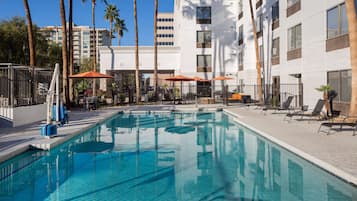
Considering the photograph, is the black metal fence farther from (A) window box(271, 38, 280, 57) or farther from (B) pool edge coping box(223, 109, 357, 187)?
(A) window box(271, 38, 280, 57)

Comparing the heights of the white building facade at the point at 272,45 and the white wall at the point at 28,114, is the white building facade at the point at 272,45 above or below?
above

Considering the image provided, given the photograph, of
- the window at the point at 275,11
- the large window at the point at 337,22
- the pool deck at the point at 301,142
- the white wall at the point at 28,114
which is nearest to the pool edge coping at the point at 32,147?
the pool deck at the point at 301,142

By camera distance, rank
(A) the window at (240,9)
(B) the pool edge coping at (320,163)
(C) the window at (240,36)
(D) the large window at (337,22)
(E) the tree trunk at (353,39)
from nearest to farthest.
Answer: (B) the pool edge coping at (320,163) < (E) the tree trunk at (353,39) < (D) the large window at (337,22) < (C) the window at (240,36) < (A) the window at (240,9)

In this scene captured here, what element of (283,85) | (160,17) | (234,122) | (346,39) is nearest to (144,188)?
(234,122)

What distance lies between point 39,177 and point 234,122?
1043cm

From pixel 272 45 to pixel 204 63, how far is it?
988 cm

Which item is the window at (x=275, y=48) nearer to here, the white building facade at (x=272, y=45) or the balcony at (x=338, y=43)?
the white building facade at (x=272, y=45)

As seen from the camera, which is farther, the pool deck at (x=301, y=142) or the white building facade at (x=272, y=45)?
the white building facade at (x=272, y=45)

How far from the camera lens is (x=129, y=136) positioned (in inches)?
457

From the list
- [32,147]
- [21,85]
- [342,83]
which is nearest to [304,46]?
[342,83]

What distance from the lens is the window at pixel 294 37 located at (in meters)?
19.0

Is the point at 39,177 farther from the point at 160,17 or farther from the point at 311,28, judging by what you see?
the point at 160,17

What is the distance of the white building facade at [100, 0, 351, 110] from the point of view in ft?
48.9

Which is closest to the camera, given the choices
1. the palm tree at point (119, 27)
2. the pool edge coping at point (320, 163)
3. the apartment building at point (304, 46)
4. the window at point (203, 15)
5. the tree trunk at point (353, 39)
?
the pool edge coping at point (320, 163)
